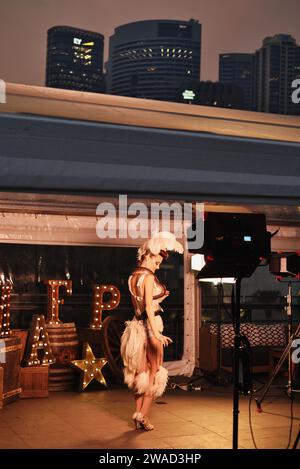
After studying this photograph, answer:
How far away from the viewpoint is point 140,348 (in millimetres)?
5477

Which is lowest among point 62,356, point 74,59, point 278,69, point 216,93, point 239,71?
point 62,356

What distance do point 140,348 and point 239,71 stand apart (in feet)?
83.6

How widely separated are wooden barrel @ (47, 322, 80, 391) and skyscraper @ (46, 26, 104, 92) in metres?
9.68

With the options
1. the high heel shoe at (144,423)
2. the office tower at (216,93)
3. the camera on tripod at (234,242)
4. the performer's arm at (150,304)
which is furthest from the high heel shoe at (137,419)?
the office tower at (216,93)

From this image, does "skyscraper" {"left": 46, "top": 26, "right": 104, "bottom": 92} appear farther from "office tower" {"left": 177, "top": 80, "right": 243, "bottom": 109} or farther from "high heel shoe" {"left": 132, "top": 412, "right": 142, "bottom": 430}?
"high heel shoe" {"left": 132, "top": 412, "right": 142, "bottom": 430}

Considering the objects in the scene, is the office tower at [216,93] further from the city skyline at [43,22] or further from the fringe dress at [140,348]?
the fringe dress at [140,348]

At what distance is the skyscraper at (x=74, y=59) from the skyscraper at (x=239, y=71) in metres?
10.7

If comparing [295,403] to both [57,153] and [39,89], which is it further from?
[57,153]

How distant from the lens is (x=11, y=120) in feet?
9.45

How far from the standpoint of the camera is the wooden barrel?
24.8 ft

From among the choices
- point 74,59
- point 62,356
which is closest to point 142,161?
point 62,356

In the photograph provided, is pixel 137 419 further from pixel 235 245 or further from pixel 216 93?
pixel 216 93

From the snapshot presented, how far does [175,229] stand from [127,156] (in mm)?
5855

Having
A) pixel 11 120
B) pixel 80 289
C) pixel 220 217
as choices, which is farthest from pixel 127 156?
pixel 80 289
